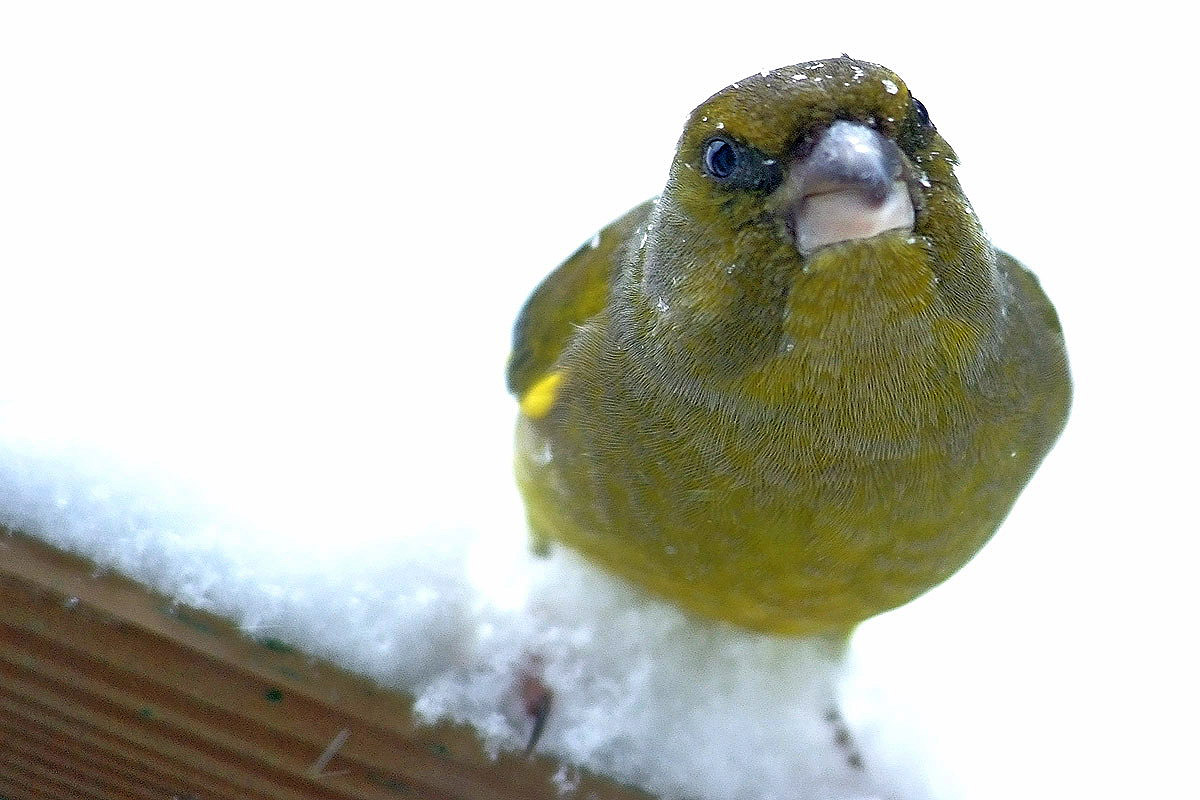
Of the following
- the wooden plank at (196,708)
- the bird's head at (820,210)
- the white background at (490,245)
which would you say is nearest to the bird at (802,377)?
the bird's head at (820,210)

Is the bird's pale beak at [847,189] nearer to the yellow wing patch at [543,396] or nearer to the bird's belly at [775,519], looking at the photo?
the bird's belly at [775,519]

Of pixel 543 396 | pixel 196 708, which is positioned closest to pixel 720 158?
pixel 543 396

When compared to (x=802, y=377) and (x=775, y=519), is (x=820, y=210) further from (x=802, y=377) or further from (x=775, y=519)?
(x=775, y=519)

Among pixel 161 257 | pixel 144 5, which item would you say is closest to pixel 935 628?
pixel 161 257

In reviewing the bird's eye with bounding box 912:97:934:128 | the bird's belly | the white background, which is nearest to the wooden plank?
the white background

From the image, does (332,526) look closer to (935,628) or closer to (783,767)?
(783,767)

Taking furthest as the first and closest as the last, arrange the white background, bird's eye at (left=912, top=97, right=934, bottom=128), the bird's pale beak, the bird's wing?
the bird's wing < the white background < bird's eye at (left=912, top=97, right=934, bottom=128) < the bird's pale beak

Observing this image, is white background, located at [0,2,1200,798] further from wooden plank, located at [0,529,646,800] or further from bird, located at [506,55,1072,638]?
bird, located at [506,55,1072,638]
